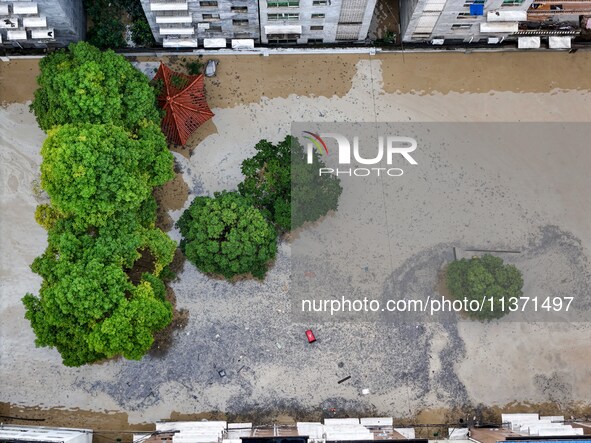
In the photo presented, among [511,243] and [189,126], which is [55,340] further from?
[511,243]

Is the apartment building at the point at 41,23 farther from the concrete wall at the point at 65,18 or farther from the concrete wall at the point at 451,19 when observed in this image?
the concrete wall at the point at 451,19

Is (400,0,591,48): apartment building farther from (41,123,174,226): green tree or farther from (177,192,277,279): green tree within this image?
(41,123,174,226): green tree

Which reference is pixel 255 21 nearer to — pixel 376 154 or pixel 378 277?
pixel 376 154

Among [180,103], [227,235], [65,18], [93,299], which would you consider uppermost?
[65,18]

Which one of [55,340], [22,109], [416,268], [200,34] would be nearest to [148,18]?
[200,34]

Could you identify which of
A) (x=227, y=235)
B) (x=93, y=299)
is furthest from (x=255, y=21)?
(x=93, y=299)

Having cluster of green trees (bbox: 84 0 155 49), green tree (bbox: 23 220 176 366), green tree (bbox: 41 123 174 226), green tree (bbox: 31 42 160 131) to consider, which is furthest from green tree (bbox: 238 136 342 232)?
cluster of green trees (bbox: 84 0 155 49)
